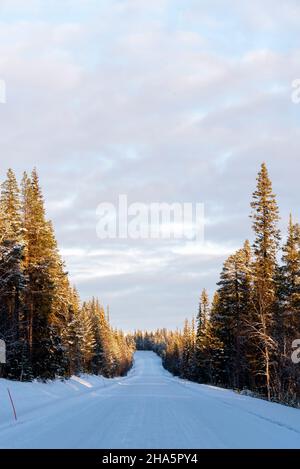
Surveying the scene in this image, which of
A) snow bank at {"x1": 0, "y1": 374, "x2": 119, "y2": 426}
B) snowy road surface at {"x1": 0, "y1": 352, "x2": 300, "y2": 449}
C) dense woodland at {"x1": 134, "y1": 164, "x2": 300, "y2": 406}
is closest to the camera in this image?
snowy road surface at {"x1": 0, "y1": 352, "x2": 300, "y2": 449}

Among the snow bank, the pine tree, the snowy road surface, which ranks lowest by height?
the snow bank

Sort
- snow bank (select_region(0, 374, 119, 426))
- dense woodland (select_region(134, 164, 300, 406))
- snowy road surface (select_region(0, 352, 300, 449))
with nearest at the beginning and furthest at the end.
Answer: snowy road surface (select_region(0, 352, 300, 449)) < snow bank (select_region(0, 374, 119, 426)) < dense woodland (select_region(134, 164, 300, 406))

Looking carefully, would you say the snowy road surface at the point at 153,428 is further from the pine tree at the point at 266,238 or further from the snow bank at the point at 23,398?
the pine tree at the point at 266,238

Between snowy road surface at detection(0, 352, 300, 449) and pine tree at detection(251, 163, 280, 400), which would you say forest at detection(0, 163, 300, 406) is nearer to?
pine tree at detection(251, 163, 280, 400)

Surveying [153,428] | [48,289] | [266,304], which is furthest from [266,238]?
[153,428]

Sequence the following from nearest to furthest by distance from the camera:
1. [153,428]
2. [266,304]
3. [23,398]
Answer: [153,428]
[23,398]
[266,304]

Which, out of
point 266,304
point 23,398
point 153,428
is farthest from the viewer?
point 266,304

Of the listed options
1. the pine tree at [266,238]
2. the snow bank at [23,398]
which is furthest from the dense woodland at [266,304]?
the snow bank at [23,398]

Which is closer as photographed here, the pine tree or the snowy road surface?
the snowy road surface

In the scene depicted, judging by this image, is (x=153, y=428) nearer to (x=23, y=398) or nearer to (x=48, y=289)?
(x=23, y=398)

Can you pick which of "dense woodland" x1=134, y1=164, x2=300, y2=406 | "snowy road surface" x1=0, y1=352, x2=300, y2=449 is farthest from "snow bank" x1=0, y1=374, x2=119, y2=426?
"dense woodland" x1=134, y1=164, x2=300, y2=406

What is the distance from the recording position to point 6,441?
1228cm

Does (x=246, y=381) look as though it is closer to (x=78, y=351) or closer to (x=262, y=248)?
(x=78, y=351)
